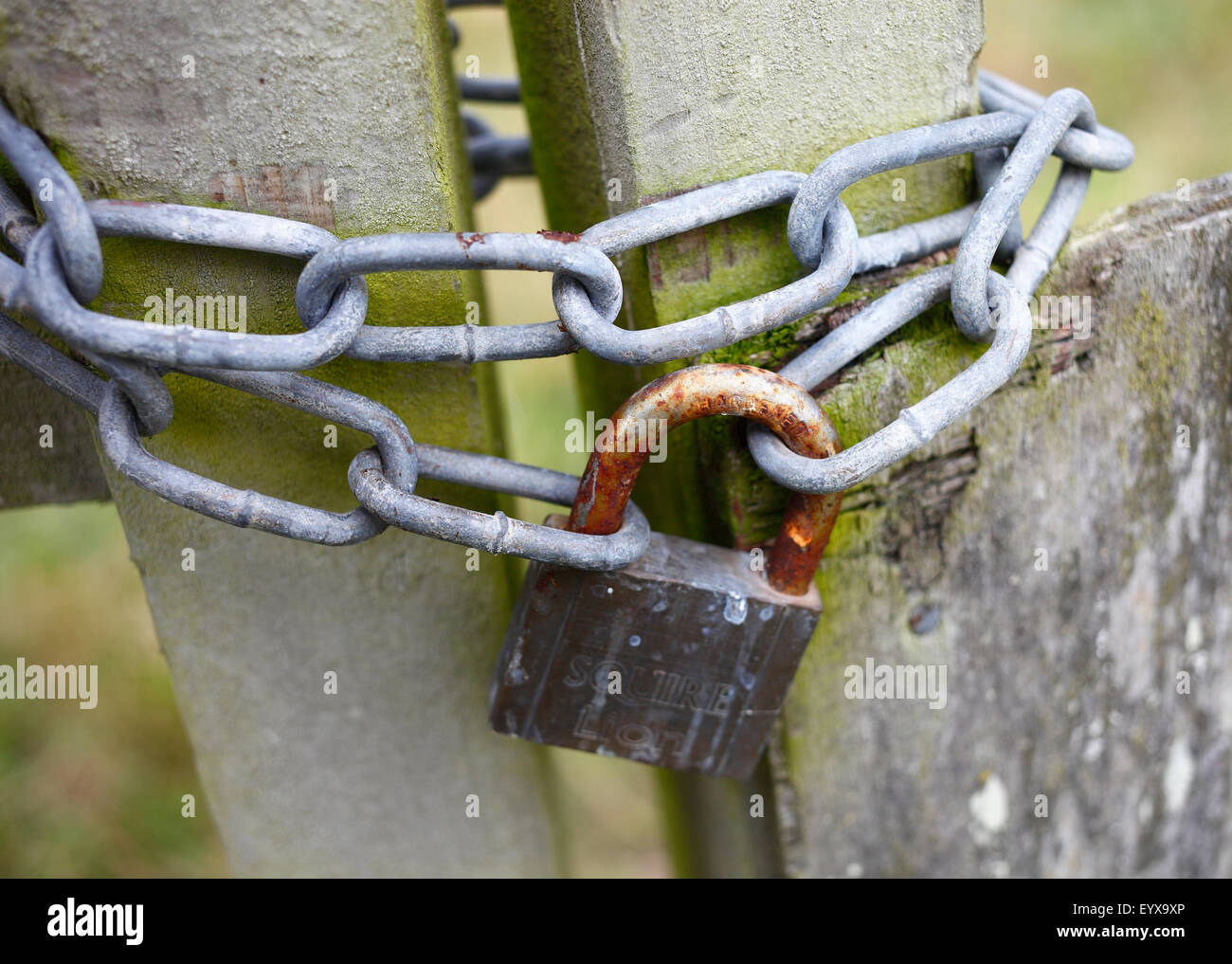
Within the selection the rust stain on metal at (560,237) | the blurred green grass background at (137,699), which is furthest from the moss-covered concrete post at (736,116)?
the blurred green grass background at (137,699)

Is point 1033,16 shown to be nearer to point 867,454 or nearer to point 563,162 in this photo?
point 563,162

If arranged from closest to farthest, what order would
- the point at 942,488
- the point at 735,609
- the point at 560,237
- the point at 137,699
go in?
the point at 560,237 < the point at 735,609 < the point at 942,488 < the point at 137,699

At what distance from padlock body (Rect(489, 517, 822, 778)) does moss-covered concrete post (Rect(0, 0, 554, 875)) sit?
17 centimetres

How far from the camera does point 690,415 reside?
2.64ft

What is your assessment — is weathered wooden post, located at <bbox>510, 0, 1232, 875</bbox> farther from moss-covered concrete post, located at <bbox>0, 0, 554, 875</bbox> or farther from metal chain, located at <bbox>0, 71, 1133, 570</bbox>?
moss-covered concrete post, located at <bbox>0, 0, 554, 875</bbox>

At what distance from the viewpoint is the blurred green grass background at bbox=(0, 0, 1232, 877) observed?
2264mm

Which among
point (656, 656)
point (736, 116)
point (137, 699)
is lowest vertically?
point (656, 656)

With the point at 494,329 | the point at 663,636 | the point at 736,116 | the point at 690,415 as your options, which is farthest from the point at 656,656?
the point at 736,116

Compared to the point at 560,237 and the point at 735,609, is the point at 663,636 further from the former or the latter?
the point at 560,237

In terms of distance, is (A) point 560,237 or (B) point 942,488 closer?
(A) point 560,237

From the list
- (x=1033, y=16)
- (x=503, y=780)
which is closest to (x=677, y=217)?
(x=503, y=780)

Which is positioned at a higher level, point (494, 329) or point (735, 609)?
point (494, 329)

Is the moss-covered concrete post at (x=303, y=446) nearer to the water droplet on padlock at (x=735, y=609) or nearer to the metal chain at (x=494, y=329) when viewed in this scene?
the metal chain at (x=494, y=329)

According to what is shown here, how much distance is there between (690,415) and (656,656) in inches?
10.2
